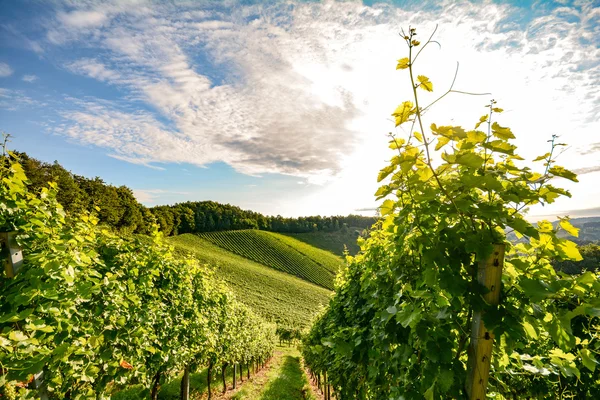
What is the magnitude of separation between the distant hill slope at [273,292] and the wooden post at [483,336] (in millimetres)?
44826

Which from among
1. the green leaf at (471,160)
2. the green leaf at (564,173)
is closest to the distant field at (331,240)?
the green leaf at (564,173)

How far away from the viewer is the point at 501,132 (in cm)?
143

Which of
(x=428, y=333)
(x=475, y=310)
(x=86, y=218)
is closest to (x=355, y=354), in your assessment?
(x=428, y=333)

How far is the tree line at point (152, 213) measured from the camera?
37531mm

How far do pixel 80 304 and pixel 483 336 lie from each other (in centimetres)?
519

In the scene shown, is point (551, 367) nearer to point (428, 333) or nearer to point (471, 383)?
point (471, 383)

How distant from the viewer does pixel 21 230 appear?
3.01m

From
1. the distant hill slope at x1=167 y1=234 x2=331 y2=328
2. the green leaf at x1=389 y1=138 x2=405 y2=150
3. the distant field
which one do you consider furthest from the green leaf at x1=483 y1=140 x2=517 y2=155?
the distant field

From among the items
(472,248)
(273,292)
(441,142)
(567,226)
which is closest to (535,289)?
(472,248)

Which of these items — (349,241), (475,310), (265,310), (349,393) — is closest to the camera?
(475,310)

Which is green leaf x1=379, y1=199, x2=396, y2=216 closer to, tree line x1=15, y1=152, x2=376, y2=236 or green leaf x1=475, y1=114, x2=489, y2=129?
green leaf x1=475, y1=114, x2=489, y2=129

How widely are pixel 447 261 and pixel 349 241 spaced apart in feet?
379

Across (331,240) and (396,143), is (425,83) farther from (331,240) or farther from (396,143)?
(331,240)

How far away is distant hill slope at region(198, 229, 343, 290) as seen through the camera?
77875 mm
